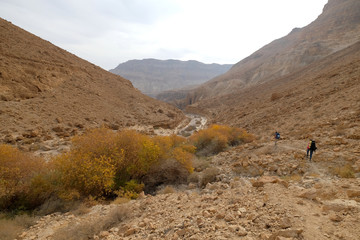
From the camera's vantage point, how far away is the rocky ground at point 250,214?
10.4 ft

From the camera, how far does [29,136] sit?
15.0 meters

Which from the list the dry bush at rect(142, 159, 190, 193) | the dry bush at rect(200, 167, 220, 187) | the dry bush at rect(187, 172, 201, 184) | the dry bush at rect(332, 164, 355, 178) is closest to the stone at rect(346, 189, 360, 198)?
the dry bush at rect(332, 164, 355, 178)

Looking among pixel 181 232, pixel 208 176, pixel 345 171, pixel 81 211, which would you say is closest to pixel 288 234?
pixel 181 232

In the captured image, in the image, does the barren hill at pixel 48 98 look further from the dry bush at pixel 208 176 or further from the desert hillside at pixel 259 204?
the dry bush at pixel 208 176

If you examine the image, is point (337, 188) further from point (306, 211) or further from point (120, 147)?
point (120, 147)

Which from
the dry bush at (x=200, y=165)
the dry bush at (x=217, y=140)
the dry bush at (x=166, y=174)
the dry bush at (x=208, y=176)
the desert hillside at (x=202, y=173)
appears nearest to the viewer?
the desert hillside at (x=202, y=173)

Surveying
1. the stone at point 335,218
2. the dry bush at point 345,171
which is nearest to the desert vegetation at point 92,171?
the dry bush at point 345,171

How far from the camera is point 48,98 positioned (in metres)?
20.0

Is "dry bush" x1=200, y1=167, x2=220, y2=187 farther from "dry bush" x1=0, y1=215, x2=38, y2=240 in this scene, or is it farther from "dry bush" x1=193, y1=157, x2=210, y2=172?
"dry bush" x1=0, y1=215, x2=38, y2=240

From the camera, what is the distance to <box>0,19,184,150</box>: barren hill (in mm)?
15953

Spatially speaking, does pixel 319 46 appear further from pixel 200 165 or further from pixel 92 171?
pixel 92 171

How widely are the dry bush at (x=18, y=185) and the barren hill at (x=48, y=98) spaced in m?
7.09

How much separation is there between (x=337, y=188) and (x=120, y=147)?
7.75m

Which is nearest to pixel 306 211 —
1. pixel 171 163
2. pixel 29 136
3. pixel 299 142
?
pixel 171 163
